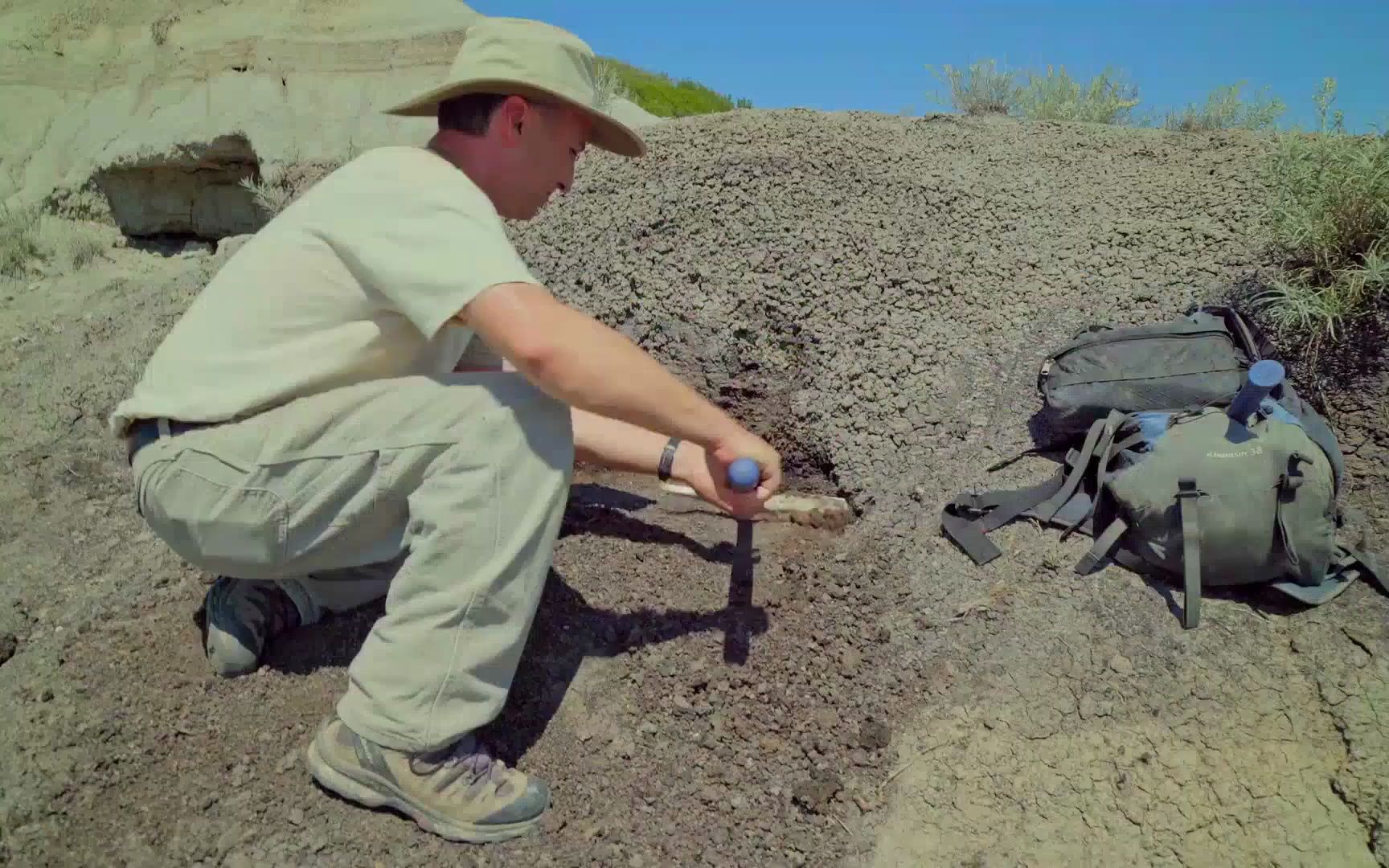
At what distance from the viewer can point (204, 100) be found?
293 inches

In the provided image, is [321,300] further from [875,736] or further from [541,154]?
[875,736]

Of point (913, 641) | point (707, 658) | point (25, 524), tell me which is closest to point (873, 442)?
point (913, 641)

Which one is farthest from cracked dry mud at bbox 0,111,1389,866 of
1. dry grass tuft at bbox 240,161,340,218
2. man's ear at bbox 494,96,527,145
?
dry grass tuft at bbox 240,161,340,218

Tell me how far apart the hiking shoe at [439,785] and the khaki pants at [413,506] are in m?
0.07

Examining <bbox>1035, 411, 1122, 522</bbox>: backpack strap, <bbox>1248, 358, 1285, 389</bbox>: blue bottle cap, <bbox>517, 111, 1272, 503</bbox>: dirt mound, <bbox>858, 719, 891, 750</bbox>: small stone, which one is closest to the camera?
<bbox>858, 719, 891, 750</bbox>: small stone

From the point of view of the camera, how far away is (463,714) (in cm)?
178

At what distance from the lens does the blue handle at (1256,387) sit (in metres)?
2.19

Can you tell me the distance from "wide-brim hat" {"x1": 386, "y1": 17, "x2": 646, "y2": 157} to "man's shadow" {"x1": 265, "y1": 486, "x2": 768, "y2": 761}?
1270 millimetres

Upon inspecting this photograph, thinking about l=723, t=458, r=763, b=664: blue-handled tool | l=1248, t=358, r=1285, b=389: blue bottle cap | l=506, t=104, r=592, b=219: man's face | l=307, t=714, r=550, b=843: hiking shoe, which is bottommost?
l=307, t=714, r=550, b=843: hiking shoe

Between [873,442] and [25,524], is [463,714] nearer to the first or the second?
[873,442]

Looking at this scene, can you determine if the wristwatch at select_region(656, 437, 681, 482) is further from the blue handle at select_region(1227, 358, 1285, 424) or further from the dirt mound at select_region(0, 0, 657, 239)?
the dirt mound at select_region(0, 0, 657, 239)

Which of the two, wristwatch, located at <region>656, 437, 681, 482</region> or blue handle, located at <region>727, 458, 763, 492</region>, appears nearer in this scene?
blue handle, located at <region>727, 458, 763, 492</region>

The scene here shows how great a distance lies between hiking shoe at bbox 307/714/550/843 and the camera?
70.3 inches

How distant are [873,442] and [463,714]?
1725mm
